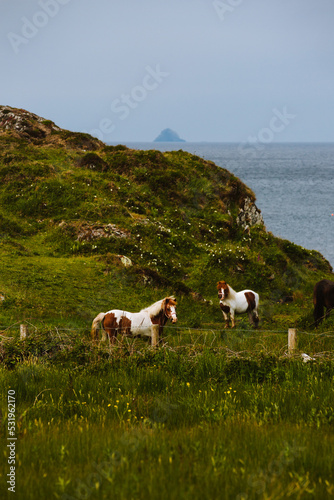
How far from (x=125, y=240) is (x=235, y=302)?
346 inches

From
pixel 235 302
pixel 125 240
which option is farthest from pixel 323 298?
pixel 125 240

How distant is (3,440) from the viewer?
259 inches

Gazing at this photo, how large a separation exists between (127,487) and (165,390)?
4.83m

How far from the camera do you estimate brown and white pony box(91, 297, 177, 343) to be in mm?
15070

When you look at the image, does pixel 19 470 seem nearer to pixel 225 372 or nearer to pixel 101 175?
pixel 225 372

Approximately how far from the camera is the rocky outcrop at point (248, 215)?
37.8m

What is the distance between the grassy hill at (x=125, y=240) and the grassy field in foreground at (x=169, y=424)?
808cm

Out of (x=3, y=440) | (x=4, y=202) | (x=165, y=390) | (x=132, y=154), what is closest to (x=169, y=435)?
(x=3, y=440)

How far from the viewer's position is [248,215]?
38.7m

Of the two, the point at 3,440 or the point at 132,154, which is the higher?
the point at 132,154

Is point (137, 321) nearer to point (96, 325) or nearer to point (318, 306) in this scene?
point (96, 325)

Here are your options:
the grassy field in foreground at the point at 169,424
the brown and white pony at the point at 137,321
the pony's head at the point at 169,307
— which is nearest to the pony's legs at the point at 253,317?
the brown and white pony at the point at 137,321

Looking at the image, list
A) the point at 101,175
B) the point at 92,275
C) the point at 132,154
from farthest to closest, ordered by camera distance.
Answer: the point at 132,154 → the point at 101,175 → the point at 92,275

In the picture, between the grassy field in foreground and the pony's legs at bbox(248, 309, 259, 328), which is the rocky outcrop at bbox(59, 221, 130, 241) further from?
the grassy field in foreground
